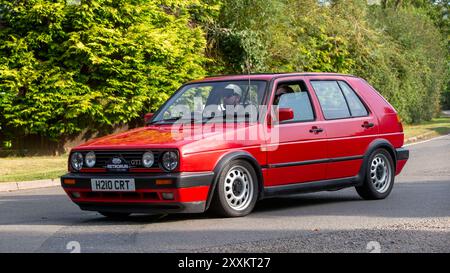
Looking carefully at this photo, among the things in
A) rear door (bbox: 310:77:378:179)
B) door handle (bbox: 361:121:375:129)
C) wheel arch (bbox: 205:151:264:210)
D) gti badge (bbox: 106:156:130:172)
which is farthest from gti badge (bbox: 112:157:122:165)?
door handle (bbox: 361:121:375:129)

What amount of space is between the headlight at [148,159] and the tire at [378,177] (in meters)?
3.24

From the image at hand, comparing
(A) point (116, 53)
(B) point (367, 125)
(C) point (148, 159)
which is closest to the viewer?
(C) point (148, 159)

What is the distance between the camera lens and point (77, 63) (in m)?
21.8

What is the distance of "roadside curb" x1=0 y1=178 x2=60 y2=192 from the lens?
601 inches

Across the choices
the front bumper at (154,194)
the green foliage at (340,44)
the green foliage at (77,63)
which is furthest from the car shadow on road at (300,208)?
the green foliage at (340,44)

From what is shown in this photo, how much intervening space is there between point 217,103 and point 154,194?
172 cm

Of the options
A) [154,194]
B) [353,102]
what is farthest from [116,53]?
[154,194]

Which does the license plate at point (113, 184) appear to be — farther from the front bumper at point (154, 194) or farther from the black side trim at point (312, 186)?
the black side trim at point (312, 186)

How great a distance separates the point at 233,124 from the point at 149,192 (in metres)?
1.39

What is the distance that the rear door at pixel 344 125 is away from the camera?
10.4m

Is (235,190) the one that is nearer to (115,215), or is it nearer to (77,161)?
(115,215)

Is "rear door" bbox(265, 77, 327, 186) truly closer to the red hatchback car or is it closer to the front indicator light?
the red hatchback car
